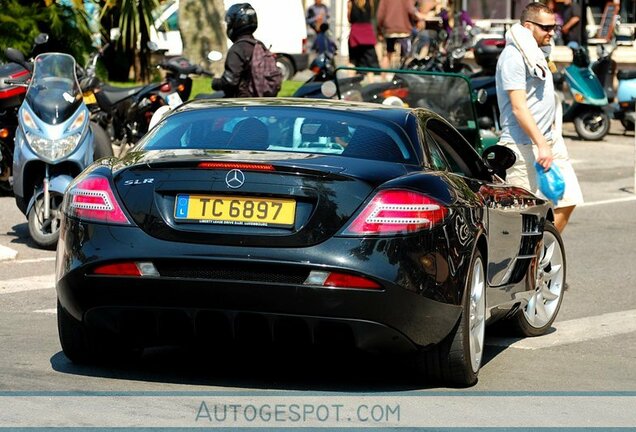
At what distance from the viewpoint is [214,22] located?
23297 mm

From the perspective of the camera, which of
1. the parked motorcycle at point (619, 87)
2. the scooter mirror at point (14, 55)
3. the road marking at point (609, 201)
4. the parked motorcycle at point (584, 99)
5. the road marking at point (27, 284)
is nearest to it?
the road marking at point (27, 284)

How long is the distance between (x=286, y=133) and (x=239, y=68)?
5.75 m

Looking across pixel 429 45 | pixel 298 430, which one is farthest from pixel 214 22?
pixel 298 430

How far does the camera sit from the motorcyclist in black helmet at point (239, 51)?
41.6 ft

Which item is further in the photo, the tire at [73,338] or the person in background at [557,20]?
the person in background at [557,20]

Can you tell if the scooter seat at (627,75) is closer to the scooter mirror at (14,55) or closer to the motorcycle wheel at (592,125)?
the motorcycle wheel at (592,125)

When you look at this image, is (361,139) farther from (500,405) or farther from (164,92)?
(164,92)

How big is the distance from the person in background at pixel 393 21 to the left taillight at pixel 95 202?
19757mm

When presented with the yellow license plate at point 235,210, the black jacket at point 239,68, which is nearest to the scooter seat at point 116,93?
the black jacket at point 239,68

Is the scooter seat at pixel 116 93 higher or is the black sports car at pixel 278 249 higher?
the black sports car at pixel 278 249

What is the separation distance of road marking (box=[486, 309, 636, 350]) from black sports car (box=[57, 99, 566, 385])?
138 cm

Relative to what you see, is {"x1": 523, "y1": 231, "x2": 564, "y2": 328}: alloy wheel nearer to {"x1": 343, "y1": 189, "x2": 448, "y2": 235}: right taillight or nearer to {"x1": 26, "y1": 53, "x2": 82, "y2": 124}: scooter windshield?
{"x1": 343, "y1": 189, "x2": 448, "y2": 235}: right taillight

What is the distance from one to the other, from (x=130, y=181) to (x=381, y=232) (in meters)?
1.12

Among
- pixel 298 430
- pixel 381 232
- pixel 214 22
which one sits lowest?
pixel 214 22
